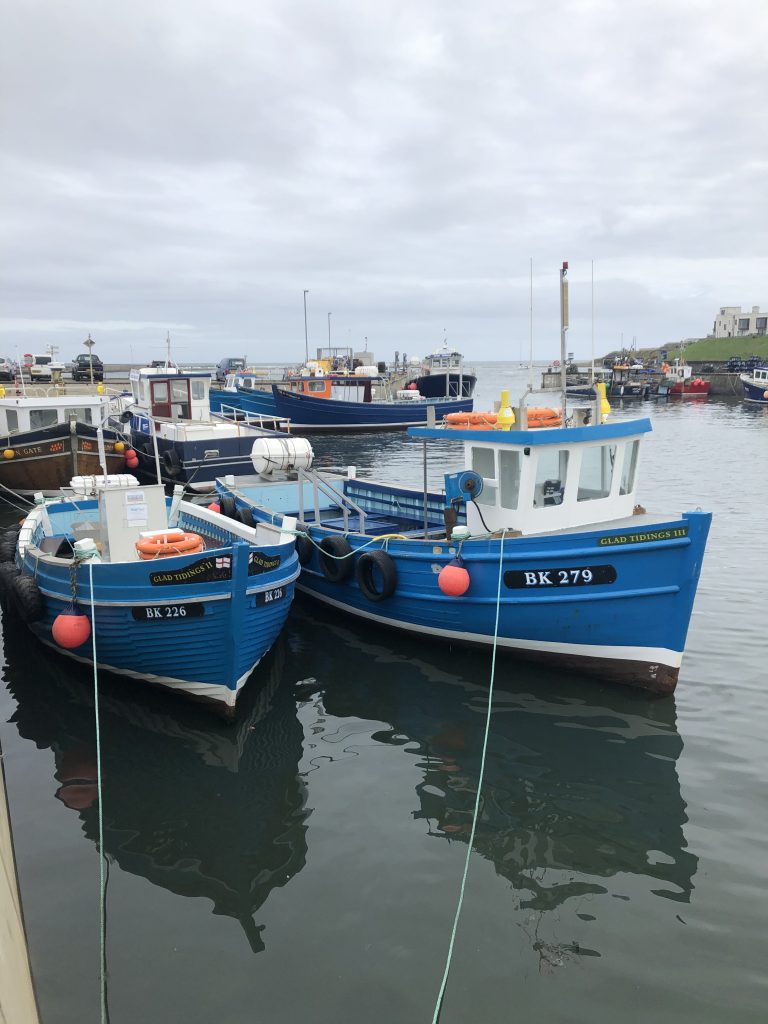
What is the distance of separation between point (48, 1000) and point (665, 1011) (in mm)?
4155

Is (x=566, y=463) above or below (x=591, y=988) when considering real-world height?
above

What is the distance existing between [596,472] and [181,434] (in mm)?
16957

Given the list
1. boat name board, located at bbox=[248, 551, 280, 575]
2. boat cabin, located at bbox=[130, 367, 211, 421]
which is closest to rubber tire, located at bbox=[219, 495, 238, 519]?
boat name board, located at bbox=[248, 551, 280, 575]

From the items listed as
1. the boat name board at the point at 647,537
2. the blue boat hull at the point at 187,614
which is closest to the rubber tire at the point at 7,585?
the blue boat hull at the point at 187,614

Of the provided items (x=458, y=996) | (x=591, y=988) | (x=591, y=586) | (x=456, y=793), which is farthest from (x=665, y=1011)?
(x=591, y=586)

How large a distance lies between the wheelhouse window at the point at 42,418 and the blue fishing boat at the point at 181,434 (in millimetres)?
2514

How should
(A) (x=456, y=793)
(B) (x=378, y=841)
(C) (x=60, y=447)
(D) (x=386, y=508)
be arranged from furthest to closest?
(C) (x=60, y=447), (D) (x=386, y=508), (A) (x=456, y=793), (B) (x=378, y=841)

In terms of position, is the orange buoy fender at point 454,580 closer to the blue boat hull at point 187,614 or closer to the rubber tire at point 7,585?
the blue boat hull at point 187,614

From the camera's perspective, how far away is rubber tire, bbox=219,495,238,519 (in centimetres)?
1440

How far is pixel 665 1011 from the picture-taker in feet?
15.9

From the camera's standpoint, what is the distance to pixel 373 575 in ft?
36.1

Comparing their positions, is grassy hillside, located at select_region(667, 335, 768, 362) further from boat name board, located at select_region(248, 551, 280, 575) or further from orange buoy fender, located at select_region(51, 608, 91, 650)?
orange buoy fender, located at select_region(51, 608, 91, 650)

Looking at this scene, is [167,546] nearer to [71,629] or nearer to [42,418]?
[71,629]

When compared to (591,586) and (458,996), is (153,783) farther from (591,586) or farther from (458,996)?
(591,586)
